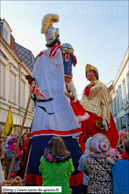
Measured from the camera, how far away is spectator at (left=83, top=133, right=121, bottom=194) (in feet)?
7.32

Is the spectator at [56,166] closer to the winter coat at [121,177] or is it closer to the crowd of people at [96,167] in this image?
the crowd of people at [96,167]

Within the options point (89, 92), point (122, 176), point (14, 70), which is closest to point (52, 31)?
point (89, 92)

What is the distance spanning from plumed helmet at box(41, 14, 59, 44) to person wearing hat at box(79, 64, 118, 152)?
1323 mm

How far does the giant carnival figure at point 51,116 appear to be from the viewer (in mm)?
2754

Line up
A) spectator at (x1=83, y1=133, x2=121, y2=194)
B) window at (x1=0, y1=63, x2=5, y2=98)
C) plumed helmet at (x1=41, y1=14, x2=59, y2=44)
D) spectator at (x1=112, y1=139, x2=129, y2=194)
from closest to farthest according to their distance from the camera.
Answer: spectator at (x1=112, y1=139, x2=129, y2=194) → spectator at (x1=83, y1=133, x2=121, y2=194) → plumed helmet at (x1=41, y1=14, x2=59, y2=44) → window at (x1=0, y1=63, x2=5, y2=98)

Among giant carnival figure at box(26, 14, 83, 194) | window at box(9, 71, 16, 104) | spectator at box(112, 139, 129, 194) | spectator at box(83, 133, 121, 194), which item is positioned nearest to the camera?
spectator at box(112, 139, 129, 194)

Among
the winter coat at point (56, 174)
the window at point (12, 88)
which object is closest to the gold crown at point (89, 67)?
the winter coat at point (56, 174)

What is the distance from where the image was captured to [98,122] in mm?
3879

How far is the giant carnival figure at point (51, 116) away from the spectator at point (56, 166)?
0.75 ft

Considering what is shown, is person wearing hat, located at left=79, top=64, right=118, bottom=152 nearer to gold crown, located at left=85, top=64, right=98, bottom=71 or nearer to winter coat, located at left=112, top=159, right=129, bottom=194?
gold crown, located at left=85, top=64, right=98, bottom=71

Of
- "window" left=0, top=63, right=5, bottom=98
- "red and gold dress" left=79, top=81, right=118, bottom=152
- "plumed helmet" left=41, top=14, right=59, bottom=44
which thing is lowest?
"red and gold dress" left=79, top=81, right=118, bottom=152

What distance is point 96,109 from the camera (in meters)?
4.06

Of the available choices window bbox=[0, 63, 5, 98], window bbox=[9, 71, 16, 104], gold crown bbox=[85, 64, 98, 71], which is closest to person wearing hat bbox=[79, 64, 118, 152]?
gold crown bbox=[85, 64, 98, 71]

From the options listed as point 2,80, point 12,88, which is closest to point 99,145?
point 2,80
